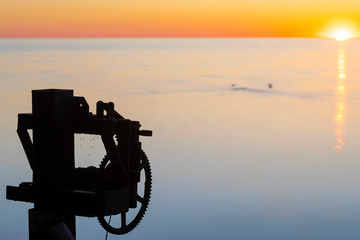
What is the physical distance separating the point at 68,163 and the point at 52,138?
1.04 feet

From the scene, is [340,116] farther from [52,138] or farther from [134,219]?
[52,138]

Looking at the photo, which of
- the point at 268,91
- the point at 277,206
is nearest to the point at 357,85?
the point at 268,91

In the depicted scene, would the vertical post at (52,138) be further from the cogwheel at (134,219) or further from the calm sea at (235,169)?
the calm sea at (235,169)

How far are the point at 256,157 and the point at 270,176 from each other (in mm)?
3639

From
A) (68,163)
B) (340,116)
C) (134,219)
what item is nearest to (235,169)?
(134,219)

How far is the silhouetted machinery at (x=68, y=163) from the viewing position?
644 centimetres

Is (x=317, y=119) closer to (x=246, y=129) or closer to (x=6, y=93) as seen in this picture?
(x=246, y=129)

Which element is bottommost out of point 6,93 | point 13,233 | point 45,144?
point 13,233

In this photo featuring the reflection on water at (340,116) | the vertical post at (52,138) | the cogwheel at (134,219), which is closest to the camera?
the vertical post at (52,138)

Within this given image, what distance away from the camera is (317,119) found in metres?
48.2

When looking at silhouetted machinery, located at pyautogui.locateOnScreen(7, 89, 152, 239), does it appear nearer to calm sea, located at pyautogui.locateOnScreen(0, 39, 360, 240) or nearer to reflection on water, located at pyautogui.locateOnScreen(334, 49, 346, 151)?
calm sea, located at pyautogui.locateOnScreen(0, 39, 360, 240)

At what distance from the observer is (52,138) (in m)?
6.45

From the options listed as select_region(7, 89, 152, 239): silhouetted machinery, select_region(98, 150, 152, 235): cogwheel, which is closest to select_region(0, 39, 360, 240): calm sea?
select_region(98, 150, 152, 235): cogwheel

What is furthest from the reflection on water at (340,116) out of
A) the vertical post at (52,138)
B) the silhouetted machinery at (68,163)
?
the vertical post at (52,138)
